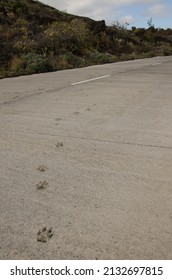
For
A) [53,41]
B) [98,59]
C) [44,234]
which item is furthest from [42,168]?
[53,41]

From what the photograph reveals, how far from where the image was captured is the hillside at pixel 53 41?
16.7m

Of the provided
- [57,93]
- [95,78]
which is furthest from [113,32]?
[57,93]

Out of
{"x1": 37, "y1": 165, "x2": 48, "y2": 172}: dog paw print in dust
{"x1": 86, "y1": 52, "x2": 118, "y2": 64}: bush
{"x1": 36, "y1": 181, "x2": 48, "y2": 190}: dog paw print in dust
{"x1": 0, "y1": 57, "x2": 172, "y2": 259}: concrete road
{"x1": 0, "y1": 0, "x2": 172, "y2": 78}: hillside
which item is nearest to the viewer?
{"x1": 0, "y1": 57, "x2": 172, "y2": 259}: concrete road

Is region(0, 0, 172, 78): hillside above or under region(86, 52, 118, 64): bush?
above

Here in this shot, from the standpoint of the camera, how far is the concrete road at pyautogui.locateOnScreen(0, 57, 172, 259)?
9.90ft

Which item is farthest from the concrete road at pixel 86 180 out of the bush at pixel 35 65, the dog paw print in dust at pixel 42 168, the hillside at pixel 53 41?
the hillside at pixel 53 41

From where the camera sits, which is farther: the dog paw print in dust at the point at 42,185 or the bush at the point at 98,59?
the bush at the point at 98,59

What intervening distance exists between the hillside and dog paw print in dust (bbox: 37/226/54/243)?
11.4 meters

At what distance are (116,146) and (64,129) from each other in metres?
1.20

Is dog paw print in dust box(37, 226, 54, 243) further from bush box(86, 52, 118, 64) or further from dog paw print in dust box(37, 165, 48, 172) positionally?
bush box(86, 52, 118, 64)

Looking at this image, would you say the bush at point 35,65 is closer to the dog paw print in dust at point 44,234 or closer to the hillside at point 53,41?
the hillside at point 53,41

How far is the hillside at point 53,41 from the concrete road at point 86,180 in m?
8.01

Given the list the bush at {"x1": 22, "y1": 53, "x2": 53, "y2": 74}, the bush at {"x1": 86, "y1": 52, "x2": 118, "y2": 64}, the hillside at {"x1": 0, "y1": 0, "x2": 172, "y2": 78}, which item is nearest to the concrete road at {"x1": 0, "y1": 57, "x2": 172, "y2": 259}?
the bush at {"x1": 22, "y1": 53, "x2": 53, "y2": 74}

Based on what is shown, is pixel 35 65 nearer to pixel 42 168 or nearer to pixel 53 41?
pixel 53 41
